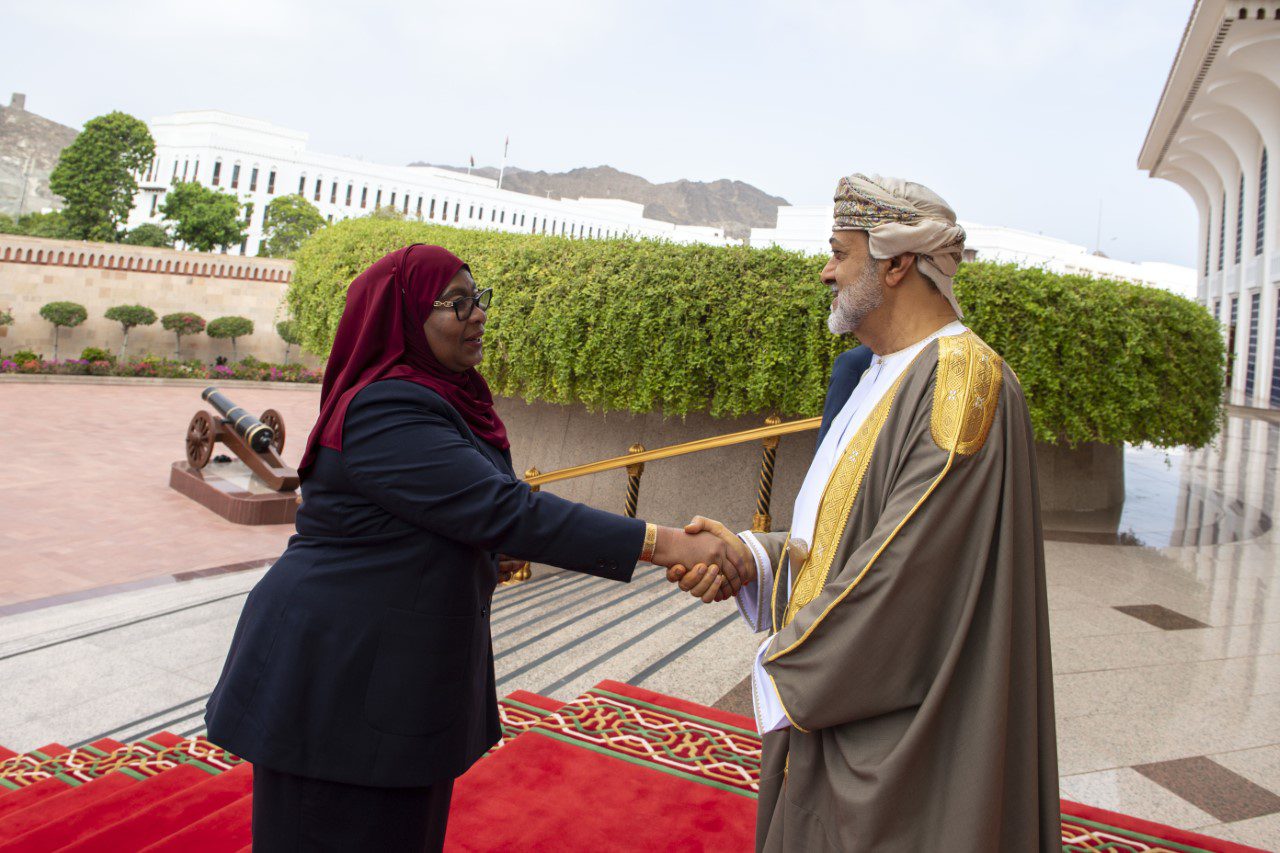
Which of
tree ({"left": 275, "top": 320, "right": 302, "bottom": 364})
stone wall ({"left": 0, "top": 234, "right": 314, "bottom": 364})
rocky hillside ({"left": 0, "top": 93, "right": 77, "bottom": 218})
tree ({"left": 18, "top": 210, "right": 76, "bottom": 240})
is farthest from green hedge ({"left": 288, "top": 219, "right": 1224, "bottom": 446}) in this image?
rocky hillside ({"left": 0, "top": 93, "right": 77, "bottom": 218})

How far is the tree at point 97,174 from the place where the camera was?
160 feet

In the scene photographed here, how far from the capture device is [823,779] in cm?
170

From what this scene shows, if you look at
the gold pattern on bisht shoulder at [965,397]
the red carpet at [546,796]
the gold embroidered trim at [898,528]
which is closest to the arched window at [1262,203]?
the red carpet at [546,796]

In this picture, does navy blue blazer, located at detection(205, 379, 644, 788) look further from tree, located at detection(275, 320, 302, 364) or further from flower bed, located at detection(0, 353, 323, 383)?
tree, located at detection(275, 320, 302, 364)

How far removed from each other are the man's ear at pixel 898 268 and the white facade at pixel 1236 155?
18872 mm

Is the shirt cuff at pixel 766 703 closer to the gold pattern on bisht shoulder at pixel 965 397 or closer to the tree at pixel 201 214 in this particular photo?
the gold pattern on bisht shoulder at pixel 965 397

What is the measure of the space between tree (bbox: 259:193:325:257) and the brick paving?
47447mm

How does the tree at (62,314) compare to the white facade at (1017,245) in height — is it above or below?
below

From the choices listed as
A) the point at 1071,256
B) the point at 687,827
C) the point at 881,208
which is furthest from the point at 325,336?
the point at 1071,256

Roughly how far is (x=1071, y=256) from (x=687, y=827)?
7702 cm

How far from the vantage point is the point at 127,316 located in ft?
95.3

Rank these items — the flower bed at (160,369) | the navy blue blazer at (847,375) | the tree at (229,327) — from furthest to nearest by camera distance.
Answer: the tree at (229,327), the flower bed at (160,369), the navy blue blazer at (847,375)

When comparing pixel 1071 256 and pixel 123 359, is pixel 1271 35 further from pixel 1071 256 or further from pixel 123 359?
pixel 1071 256

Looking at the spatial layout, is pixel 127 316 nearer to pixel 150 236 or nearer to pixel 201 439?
pixel 201 439
